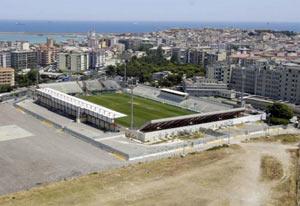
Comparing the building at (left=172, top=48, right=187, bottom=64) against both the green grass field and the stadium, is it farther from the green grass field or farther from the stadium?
the green grass field

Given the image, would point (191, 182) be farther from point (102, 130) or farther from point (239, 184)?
point (102, 130)

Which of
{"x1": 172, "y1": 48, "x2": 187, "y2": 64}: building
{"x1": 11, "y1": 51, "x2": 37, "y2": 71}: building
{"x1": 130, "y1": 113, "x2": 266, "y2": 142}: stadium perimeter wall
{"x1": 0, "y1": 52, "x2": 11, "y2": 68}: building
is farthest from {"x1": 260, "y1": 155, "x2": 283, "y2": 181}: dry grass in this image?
{"x1": 0, "y1": 52, "x2": 11, "y2": 68}: building

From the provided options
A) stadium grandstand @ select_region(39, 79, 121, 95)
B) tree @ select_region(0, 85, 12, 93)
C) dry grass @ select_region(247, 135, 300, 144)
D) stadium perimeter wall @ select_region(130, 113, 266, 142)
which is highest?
stadium grandstand @ select_region(39, 79, 121, 95)

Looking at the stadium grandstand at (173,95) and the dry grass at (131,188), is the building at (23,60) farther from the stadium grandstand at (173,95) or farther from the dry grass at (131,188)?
the dry grass at (131,188)

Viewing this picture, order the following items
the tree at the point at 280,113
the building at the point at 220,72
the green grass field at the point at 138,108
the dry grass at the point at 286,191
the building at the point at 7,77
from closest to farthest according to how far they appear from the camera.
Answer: the dry grass at the point at 286,191 < the green grass field at the point at 138,108 < the tree at the point at 280,113 < the building at the point at 220,72 < the building at the point at 7,77

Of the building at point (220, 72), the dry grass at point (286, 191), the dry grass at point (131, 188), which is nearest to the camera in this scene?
the dry grass at point (131, 188)

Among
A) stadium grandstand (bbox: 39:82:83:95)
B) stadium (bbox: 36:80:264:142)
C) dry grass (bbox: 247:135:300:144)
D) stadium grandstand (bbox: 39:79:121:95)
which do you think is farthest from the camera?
stadium grandstand (bbox: 39:79:121:95)

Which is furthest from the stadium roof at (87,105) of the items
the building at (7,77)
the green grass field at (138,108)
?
the building at (7,77)
